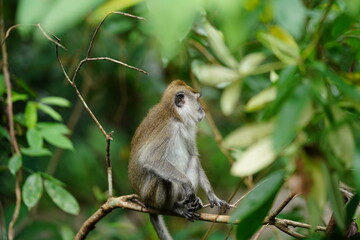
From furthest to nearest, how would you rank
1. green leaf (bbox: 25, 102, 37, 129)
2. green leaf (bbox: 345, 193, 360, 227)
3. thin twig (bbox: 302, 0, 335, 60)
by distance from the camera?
green leaf (bbox: 25, 102, 37, 129)
green leaf (bbox: 345, 193, 360, 227)
thin twig (bbox: 302, 0, 335, 60)

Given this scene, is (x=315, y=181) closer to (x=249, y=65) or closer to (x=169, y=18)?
(x=249, y=65)

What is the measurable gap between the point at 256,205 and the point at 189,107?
3246 millimetres

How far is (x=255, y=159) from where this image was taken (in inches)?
42.1

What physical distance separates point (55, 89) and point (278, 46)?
5323mm

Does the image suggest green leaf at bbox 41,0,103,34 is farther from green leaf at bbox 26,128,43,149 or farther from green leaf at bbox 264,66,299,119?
green leaf at bbox 26,128,43,149

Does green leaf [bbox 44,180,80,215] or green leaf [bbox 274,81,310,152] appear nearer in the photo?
green leaf [bbox 274,81,310,152]

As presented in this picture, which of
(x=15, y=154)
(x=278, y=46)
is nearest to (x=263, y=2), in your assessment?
(x=278, y=46)

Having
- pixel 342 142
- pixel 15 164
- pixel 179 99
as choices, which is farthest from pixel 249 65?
pixel 179 99

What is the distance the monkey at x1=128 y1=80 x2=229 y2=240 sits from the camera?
389 cm

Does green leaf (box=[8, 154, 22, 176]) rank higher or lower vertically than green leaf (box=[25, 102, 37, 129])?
lower

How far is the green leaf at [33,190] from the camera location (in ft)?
10.9

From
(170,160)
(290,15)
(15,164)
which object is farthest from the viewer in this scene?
(170,160)

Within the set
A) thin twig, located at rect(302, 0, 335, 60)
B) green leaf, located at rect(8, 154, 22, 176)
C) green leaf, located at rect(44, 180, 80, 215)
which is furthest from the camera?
green leaf, located at rect(44, 180, 80, 215)

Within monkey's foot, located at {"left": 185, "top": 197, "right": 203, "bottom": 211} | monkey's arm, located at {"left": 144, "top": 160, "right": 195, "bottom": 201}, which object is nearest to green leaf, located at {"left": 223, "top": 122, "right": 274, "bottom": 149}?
monkey's foot, located at {"left": 185, "top": 197, "right": 203, "bottom": 211}
